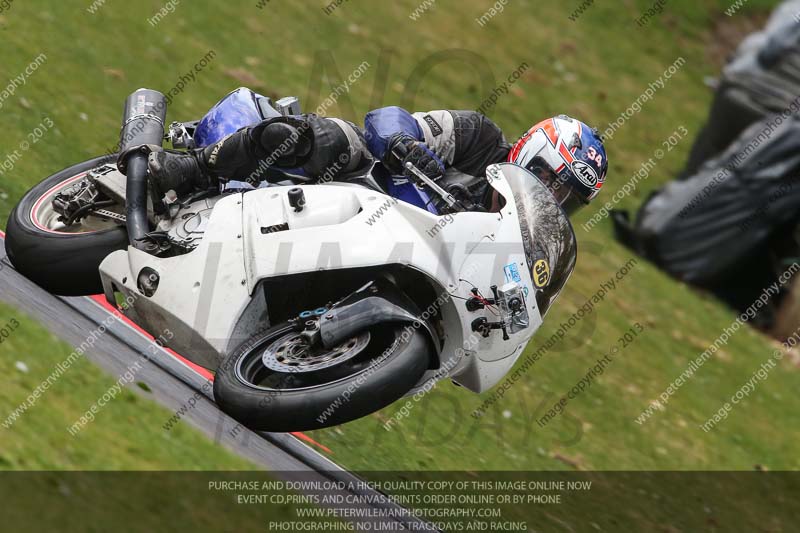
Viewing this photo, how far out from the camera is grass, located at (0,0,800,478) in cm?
862

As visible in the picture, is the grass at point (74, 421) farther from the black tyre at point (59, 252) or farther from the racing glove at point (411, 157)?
the racing glove at point (411, 157)

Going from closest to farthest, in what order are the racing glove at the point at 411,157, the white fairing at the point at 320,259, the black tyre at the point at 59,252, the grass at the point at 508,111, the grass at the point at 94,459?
the grass at the point at 94,459
the white fairing at the point at 320,259
the racing glove at the point at 411,157
the black tyre at the point at 59,252
the grass at the point at 508,111

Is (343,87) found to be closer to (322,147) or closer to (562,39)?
(562,39)

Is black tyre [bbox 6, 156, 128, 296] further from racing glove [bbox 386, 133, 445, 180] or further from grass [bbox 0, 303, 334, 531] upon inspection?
racing glove [bbox 386, 133, 445, 180]

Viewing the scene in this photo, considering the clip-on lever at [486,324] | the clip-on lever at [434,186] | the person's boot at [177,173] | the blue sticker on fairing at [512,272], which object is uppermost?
the clip-on lever at [434,186]

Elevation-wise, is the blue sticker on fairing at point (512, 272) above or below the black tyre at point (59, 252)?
above

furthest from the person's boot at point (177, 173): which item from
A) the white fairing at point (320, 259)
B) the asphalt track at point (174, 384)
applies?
the asphalt track at point (174, 384)

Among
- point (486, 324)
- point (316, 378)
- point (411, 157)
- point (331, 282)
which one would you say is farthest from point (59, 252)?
point (486, 324)

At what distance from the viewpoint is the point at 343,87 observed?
13.2 meters

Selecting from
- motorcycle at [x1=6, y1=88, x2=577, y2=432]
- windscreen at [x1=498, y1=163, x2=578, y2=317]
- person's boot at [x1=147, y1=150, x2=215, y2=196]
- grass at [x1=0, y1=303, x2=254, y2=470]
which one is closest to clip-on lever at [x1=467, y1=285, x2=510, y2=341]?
motorcycle at [x1=6, y1=88, x2=577, y2=432]

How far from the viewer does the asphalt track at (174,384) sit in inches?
248

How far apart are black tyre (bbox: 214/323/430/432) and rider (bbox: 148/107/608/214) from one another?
3.32 ft

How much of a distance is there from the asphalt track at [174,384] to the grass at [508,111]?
451mm

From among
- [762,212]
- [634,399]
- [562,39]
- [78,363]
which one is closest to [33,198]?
[78,363]
